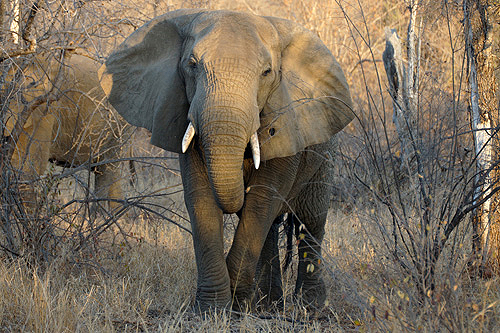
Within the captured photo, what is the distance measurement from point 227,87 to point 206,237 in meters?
1.05

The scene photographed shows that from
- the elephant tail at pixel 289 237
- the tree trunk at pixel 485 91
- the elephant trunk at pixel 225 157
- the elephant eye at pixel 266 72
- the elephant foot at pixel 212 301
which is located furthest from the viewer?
the elephant tail at pixel 289 237

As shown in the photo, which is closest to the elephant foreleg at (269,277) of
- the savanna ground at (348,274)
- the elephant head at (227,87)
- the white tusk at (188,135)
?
the savanna ground at (348,274)

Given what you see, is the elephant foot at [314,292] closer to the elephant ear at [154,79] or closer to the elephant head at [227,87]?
the elephant head at [227,87]

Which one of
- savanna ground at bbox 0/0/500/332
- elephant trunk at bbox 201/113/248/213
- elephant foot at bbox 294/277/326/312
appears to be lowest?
elephant foot at bbox 294/277/326/312

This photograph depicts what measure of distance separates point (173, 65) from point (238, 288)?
1.49m

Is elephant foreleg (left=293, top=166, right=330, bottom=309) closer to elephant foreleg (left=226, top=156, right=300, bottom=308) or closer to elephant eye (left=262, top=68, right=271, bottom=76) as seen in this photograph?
elephant foreleg (left=226, top=156, right=300, bottom=308)

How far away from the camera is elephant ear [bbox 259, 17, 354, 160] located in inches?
162

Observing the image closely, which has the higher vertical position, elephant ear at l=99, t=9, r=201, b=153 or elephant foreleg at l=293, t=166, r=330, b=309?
elephant ear at l=99, t=9, r=201, b=153

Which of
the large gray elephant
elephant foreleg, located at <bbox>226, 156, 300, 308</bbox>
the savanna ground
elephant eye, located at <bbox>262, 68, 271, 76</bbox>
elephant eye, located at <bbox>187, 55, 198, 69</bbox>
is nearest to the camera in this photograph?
the savanna ground

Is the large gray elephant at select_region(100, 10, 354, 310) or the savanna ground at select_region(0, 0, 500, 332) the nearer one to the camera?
the savanna ground at select_region(0, 0, 500, 332)

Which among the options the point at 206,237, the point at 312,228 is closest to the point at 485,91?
the point at 312,228

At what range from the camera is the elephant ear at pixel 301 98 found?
412cm

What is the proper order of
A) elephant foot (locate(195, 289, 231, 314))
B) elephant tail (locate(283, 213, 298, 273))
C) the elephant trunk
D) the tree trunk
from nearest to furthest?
the elephant trunk
elephant foot (locate(195, 289, 231, 314))
the tree trunk
elephant tail (locate(283, 213, 298, 273))

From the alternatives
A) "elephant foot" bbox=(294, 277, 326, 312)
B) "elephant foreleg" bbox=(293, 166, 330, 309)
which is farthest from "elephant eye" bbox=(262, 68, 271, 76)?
"elephant foot" bbox=(294, 277, 326, 312)
